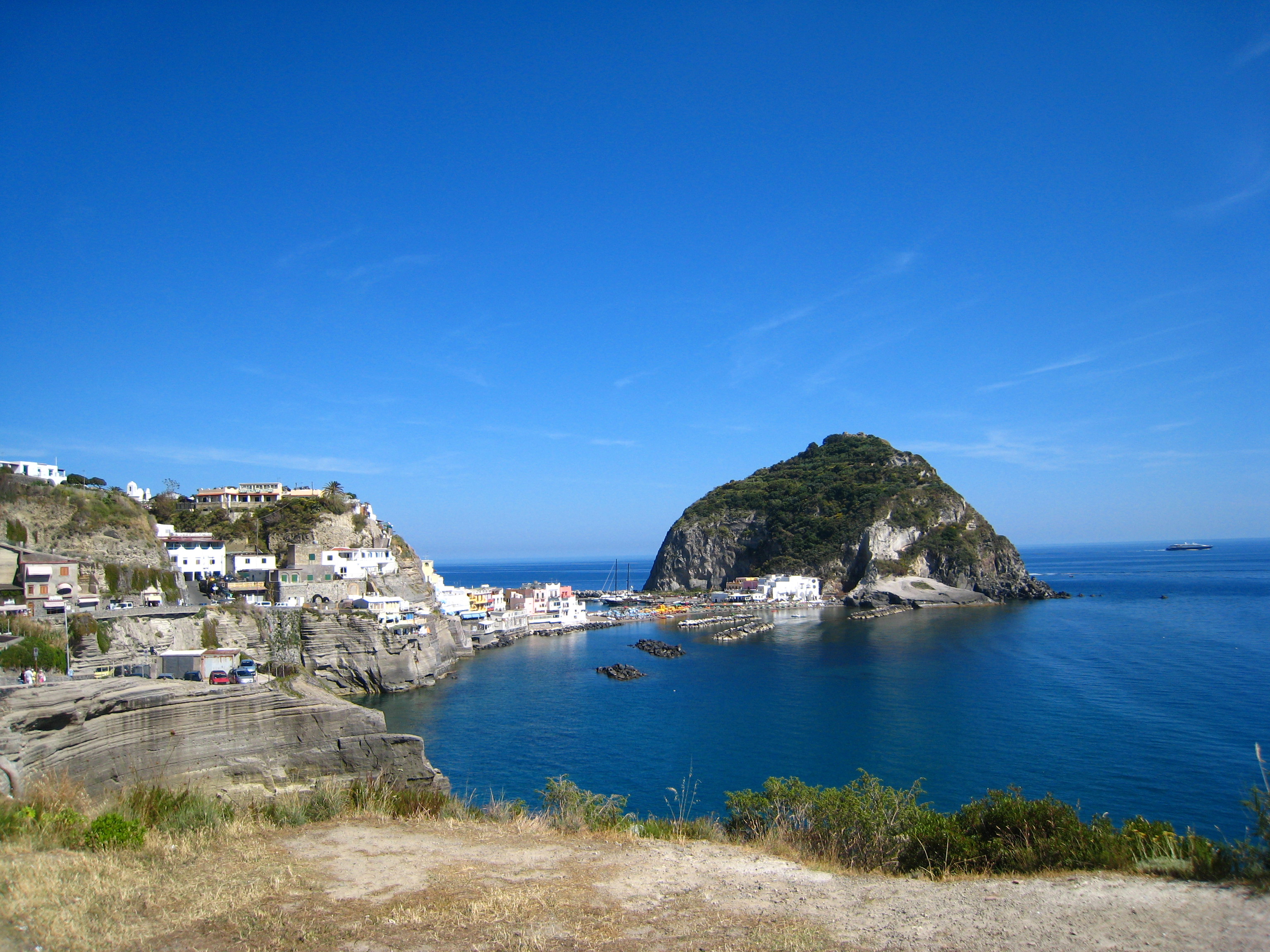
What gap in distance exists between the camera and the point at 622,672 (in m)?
40.4

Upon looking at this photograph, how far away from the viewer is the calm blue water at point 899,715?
68.9 ft

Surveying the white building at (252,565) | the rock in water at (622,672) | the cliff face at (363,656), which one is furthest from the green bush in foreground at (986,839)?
the white building at (252,565)

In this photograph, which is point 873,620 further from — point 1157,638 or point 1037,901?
point 1037,901

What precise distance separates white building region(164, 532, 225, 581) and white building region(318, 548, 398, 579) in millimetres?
5558

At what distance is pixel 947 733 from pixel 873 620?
41.6 meters

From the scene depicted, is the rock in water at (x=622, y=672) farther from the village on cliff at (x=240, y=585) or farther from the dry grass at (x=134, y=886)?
the dry grass at (x=134, y=886)

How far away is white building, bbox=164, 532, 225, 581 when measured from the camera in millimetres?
40875

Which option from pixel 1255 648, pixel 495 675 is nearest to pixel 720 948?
pixel 495 675

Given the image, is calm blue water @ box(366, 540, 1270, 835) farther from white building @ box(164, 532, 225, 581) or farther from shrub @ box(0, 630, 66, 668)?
white building @ box(164, 532, 225, 581)

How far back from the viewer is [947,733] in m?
26.1

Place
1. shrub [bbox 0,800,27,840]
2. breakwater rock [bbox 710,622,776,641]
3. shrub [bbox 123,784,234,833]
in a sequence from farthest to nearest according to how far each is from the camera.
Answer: breakwater rock [bbox 710,622,776,641]
shrub [bbox 123,784,234,833]
shrub [bbox 0,800,27,840]

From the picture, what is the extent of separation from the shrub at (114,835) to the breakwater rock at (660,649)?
43.0 m

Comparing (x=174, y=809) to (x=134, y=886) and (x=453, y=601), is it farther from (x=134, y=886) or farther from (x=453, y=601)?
(x=453, y=601)

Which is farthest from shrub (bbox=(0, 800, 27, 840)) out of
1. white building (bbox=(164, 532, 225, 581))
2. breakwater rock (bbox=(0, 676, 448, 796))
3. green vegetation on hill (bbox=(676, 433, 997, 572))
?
green vegetation on hill (bbox=(676, 433, 997, 572))
